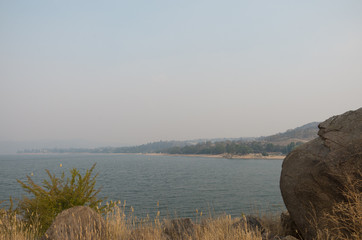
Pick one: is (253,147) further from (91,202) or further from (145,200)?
(91,202)

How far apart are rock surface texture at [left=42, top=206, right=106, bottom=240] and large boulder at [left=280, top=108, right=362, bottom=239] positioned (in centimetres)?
497

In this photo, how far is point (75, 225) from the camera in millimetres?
5984

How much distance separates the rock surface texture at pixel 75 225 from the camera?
570 centimetres

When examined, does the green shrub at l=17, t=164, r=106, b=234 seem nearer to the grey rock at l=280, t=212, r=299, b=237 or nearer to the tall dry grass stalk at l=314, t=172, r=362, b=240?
the grey rock at l=280, t=212, r=299, b=237

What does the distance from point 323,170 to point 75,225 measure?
19.9 ft

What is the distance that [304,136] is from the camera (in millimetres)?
182625

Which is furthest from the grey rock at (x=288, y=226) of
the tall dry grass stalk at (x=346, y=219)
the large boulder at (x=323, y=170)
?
the tall dry grass stalk at (x=346, y=219)

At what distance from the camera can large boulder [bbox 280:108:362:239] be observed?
5.90 m

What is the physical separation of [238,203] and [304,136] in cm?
17023

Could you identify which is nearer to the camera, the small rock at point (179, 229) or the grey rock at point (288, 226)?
the small rock at point (179, 229)

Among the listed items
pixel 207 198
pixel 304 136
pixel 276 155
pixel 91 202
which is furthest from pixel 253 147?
pixel 91 202

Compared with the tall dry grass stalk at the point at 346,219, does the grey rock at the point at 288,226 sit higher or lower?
lower

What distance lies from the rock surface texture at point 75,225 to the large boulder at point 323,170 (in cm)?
497

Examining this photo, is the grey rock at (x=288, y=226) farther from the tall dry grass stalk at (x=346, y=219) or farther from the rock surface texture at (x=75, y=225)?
the rock surface texture at (x=75, y=225)
